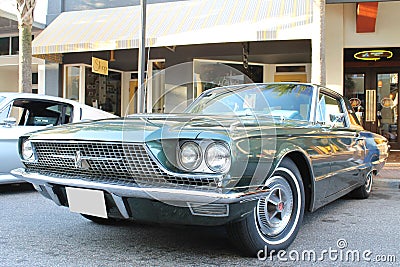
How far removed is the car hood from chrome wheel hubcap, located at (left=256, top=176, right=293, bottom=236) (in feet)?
1.37

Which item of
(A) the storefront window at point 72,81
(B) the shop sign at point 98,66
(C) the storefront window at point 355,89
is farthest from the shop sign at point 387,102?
(A) the storefront window at point 72,81

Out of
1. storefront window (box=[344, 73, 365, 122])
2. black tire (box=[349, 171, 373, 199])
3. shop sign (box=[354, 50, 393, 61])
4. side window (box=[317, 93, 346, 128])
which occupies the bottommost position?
black tire (box=[349, 171, 373, 199])

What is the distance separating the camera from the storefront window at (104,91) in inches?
540

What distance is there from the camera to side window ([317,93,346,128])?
4176 mm

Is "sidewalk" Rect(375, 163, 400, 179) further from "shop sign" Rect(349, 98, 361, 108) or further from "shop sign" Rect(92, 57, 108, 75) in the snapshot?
"shop sign" Rect(92, 57, 108, 75)

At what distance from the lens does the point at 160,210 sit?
2715 millimetres

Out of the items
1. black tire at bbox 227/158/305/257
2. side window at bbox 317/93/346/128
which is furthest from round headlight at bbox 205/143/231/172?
side window at bbox 317/93/346/128

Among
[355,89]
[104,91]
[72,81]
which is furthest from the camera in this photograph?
[104,91]

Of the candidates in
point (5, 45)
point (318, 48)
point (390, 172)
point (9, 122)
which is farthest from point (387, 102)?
point (5, 45)

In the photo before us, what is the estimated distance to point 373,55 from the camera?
11.6 m

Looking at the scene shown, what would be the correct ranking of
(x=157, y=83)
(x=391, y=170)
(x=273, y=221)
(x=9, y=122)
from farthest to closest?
1. (x=157, y=83)
2. (x=391, y=170)
3. (x=9, y=122)
4. (x=273, y=221)

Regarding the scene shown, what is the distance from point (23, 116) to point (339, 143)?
4517mm

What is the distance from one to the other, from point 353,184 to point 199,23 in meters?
6.32

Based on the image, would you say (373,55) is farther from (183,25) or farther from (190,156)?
(190,156)
